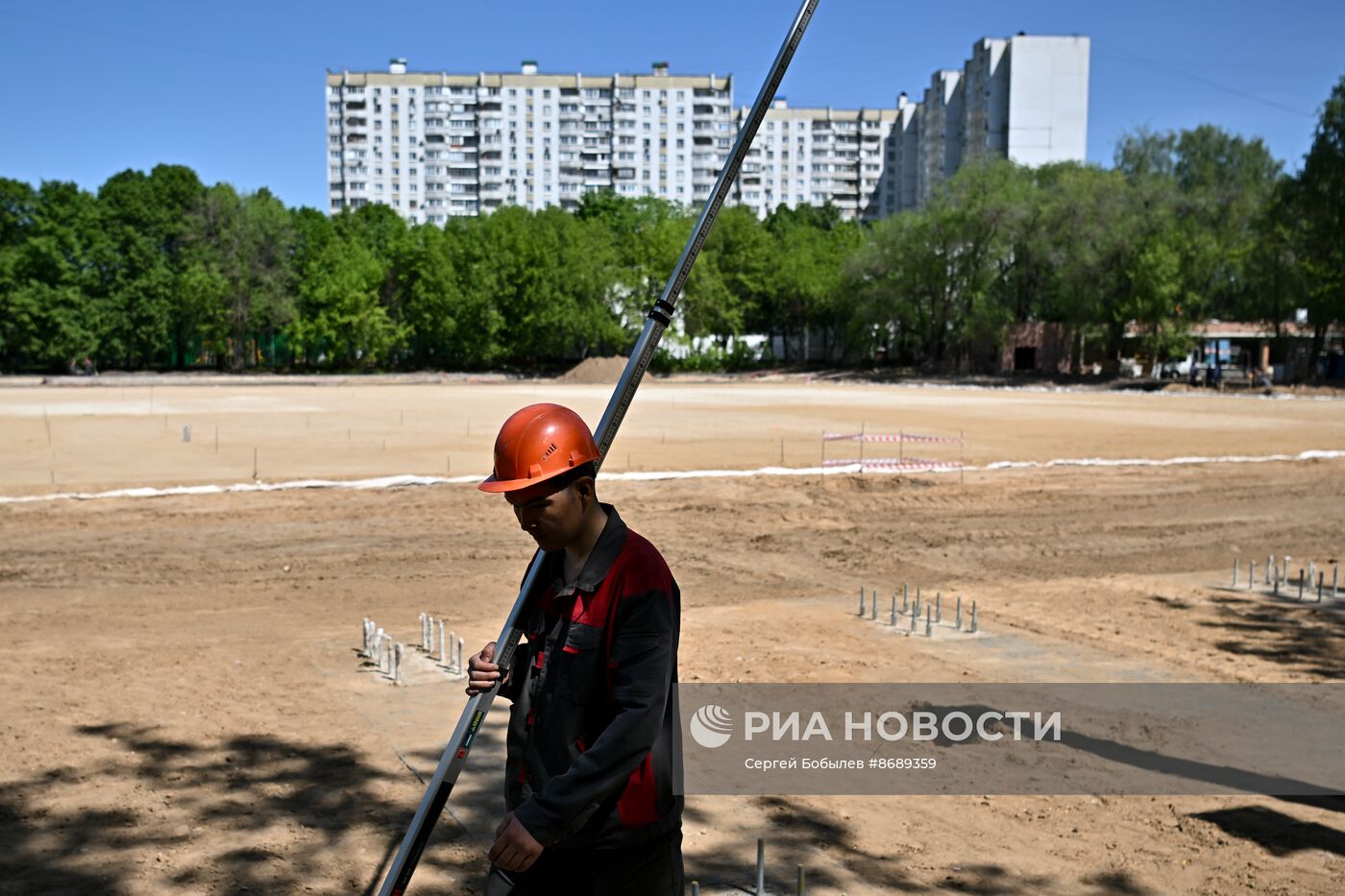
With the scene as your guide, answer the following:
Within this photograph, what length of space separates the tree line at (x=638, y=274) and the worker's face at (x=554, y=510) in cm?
6998

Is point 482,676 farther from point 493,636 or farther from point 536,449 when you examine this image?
point 493,636

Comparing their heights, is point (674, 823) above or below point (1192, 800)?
above

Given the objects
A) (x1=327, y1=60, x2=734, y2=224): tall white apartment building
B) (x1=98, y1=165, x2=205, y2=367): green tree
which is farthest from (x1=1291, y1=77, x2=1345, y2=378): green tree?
(x1=327, y1=60, x2=734, y2=224): tall white apartment building

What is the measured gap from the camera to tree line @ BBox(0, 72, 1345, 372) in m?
72.2

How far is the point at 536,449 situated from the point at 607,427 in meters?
0.46

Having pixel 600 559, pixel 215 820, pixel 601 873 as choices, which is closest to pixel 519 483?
pixel 600 559

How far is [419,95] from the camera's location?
5527 inches

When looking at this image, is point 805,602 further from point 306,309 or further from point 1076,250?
point 306,309

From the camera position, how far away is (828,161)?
522ft

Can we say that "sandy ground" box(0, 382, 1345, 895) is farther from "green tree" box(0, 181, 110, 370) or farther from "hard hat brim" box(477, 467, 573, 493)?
"green tree" box(0, 181, 110, 370)

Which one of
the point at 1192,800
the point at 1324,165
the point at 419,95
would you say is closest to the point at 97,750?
the point at 1192,800

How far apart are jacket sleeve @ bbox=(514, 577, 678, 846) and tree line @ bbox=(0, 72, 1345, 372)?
70079mm

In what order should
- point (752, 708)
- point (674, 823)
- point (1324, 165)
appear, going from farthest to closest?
point (1324, 165) < point (752, 708) < point (674, 823)

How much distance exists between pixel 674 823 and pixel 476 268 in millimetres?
86716
